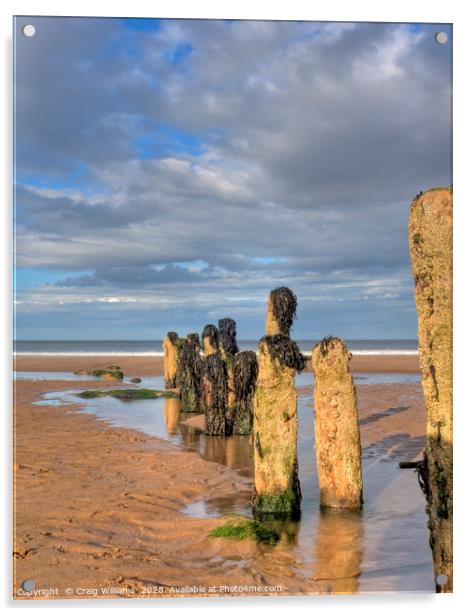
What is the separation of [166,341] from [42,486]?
16.3m

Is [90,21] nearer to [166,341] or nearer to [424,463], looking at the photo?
[424,463]

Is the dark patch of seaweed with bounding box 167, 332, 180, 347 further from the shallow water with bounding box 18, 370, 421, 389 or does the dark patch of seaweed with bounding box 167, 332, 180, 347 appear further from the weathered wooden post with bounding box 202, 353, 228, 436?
the weathered wooden post with bounding box 202, 353, 228, 436

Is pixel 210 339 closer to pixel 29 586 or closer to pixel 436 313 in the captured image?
pixel 29 586

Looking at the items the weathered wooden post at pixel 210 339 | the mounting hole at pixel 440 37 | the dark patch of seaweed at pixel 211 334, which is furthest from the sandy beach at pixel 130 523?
the mounting hole at pixel 440 37

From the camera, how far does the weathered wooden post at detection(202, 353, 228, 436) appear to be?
1616 centimetres

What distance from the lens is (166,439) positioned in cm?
1548

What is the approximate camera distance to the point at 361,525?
8.64 meters

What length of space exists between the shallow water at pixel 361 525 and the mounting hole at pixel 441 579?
11.2 inches

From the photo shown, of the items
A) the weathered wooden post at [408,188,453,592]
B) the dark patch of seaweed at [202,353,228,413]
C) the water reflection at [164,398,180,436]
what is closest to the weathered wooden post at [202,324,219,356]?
A: the water reflection at [164,398,180,436]

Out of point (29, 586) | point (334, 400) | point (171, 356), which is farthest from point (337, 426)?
point (171, 356)

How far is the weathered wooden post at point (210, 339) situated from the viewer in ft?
62.4

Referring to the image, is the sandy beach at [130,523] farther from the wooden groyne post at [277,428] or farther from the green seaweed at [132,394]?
the green seaweed at [132,394]

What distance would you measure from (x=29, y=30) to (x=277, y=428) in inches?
248

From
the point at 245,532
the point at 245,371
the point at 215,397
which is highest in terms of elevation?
the point at 245,371
